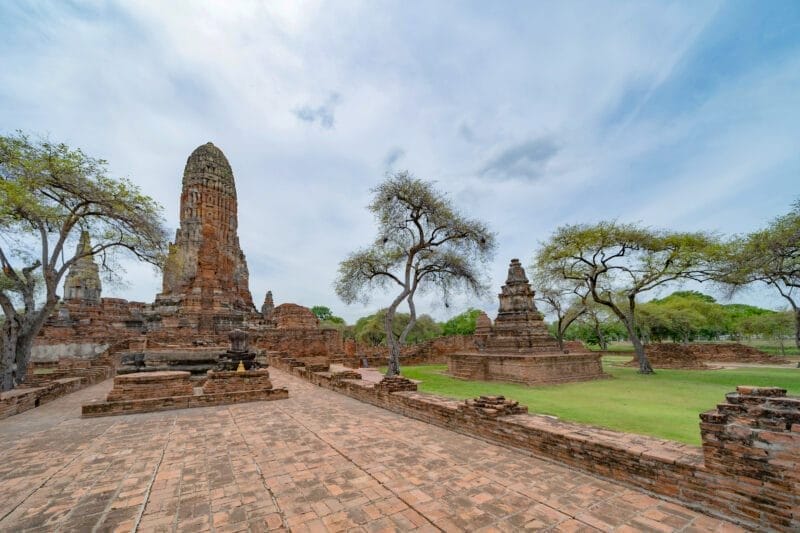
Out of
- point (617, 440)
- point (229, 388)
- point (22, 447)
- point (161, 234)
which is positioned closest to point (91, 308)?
point (161, 234)

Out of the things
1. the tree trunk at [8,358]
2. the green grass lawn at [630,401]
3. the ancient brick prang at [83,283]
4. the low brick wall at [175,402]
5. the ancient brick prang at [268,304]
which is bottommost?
the green grass lawn at [630,401]

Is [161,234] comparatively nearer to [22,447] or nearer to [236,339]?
[236,339]

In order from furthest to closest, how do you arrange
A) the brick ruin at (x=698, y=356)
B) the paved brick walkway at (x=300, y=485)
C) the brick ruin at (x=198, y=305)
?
the brick ruin at (x=198, y=305) < the brick ruin at (x=698, y=356) < the paved brick walkway at (x=300, y=485)

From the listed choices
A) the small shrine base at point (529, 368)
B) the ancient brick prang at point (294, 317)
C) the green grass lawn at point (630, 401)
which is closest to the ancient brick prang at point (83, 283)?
the ancient brick prang at point (294, 317)

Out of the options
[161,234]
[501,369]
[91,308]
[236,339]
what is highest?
[161,234]

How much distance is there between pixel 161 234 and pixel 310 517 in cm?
1265

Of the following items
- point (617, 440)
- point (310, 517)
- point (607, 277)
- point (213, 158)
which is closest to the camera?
point (310, 517)

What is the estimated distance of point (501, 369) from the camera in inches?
520

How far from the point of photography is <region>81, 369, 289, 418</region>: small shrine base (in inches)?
307

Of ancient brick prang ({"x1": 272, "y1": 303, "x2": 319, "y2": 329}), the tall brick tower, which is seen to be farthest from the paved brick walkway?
the tall brick tower

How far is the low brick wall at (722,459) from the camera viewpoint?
279cm

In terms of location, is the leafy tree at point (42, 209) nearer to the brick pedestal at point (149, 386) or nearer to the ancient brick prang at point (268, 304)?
the brick pedestal at point (149, 386)

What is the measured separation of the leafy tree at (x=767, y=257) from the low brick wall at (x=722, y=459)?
12.2 m

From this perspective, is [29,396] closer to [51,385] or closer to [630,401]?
[51,385]
